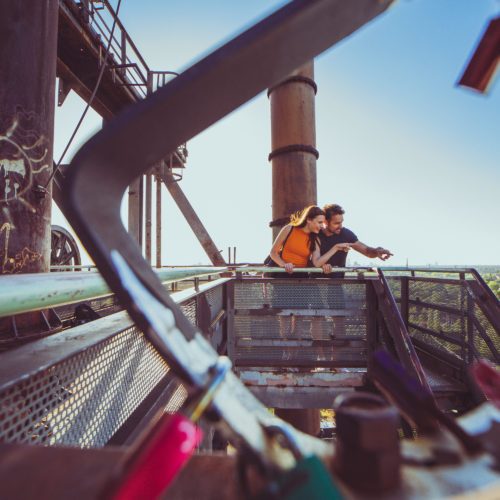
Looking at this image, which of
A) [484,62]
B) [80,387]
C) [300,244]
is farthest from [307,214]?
[484,62]

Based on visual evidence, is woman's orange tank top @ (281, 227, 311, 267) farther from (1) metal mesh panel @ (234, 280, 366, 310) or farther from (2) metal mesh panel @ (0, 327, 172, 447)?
(2) metal mesh panel @ (0, 327, 172, 447)

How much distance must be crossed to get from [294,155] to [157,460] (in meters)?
4.87

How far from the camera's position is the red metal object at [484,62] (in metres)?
0.51

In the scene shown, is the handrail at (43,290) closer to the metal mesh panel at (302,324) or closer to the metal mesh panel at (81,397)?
the metal mesh panel at (81,397)

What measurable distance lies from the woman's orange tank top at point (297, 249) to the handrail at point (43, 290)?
331 centimetres

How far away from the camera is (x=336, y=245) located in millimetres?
4195

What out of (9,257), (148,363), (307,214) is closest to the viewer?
(148,363)

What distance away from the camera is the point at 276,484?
0.30 m

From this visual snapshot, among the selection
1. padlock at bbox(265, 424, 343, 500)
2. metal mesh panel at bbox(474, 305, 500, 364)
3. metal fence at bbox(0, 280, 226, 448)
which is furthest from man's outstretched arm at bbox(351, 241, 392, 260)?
padlock at bbox(265, 424, 343, 500)

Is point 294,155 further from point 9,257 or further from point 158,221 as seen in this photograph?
point 158,221

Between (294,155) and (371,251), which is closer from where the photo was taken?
(371,251)

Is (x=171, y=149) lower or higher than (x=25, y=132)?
lower

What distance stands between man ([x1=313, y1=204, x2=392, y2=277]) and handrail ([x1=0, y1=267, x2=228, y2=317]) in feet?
11.1

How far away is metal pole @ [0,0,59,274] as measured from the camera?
10.2 ft
